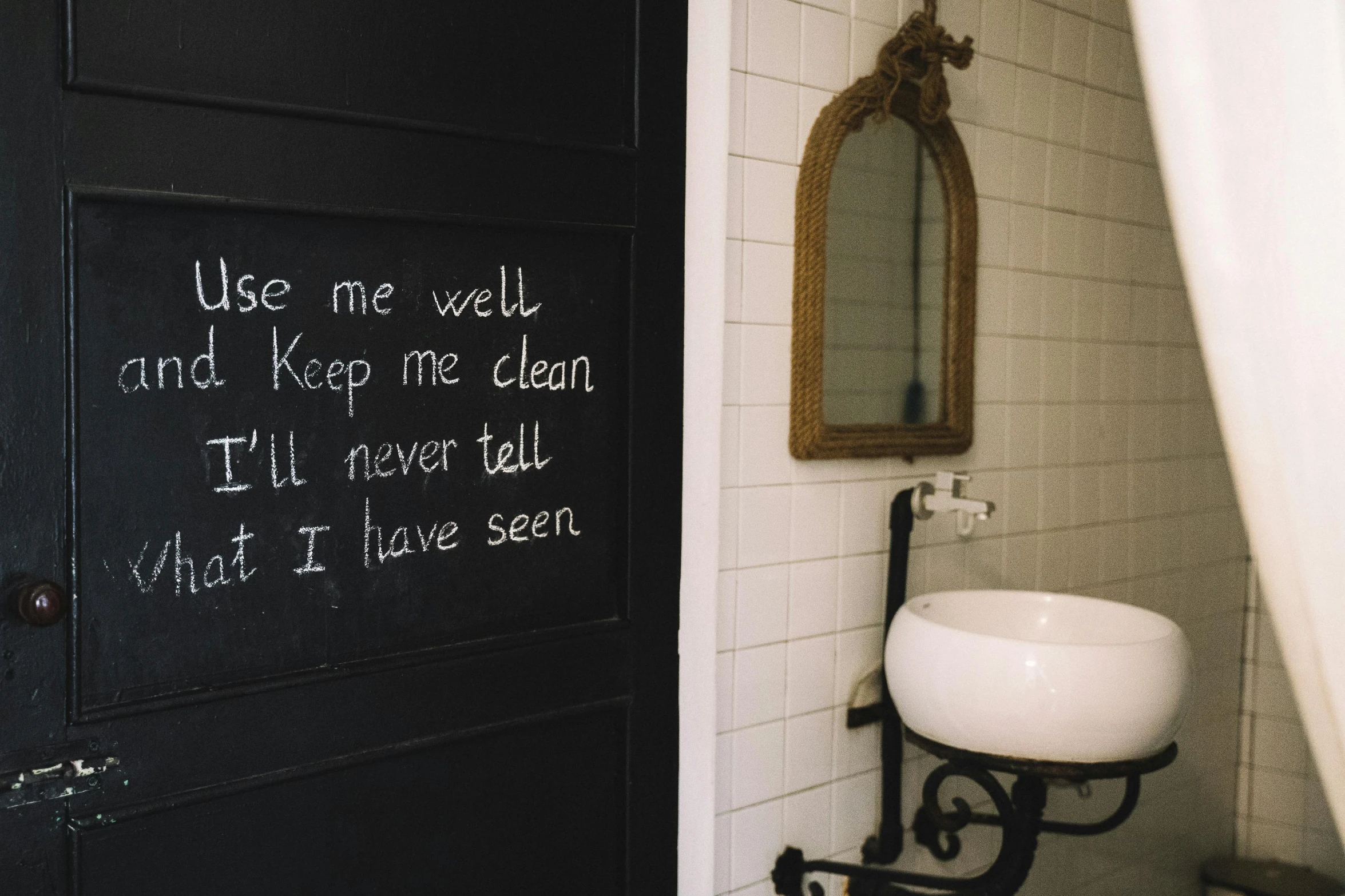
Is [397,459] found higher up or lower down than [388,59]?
lower down

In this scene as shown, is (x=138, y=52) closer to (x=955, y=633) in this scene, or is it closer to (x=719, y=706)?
(x=719, y=706)

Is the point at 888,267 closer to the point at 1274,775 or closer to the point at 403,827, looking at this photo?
the point at 403,827

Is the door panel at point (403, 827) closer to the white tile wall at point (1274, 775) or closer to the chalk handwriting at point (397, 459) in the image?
the chalk handwriting at point (397, 459)

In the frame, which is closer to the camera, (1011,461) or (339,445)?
(339,445)

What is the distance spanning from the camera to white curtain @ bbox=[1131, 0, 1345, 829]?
0.87m

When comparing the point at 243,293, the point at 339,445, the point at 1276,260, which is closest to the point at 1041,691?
the point at 1276,260

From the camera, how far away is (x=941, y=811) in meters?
1.87

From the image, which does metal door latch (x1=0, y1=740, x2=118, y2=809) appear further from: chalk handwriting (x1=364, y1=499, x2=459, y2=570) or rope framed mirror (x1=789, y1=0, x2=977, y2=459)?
rope framed mirror (x1=789, y1=0, x2=977, y2=459)

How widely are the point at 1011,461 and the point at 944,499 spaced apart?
40cm

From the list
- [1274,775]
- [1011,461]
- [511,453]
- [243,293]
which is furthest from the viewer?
[1274,775]

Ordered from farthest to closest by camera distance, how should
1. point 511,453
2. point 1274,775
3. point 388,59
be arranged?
point 1274,775 → point 511,453 → point 388,59

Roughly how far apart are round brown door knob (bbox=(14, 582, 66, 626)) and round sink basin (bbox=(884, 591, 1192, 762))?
1.15 metres

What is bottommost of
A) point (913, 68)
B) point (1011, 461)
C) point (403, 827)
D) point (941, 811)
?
point (941, 811)

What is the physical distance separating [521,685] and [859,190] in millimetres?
970
